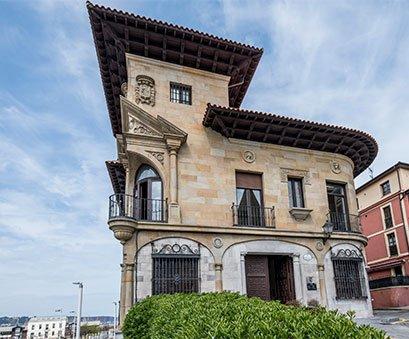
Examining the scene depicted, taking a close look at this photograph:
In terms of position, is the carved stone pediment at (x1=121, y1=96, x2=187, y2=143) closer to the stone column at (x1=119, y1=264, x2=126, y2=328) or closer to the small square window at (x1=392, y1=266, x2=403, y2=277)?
the stone column at (x1=119, y1=264, x2=126, y2=328)

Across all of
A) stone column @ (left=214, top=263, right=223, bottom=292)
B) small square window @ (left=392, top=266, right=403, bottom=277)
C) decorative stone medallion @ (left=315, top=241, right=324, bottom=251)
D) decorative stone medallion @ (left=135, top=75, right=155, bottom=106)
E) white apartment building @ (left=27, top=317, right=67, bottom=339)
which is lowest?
white apartment building @ (left=27, top=317, right=67, bottom=339)

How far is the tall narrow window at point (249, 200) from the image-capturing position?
1361 centimetres

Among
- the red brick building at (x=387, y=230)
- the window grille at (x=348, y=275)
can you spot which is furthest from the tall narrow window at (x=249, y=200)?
the red brick building at (x=387, y=230)

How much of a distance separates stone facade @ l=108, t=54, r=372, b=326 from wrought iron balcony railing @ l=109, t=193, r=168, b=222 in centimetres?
37

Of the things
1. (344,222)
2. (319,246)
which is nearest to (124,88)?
(319,246)

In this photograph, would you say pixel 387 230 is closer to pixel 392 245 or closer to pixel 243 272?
pixel 392 245

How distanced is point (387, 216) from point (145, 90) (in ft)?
78.2

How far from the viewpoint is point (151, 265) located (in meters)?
11.6

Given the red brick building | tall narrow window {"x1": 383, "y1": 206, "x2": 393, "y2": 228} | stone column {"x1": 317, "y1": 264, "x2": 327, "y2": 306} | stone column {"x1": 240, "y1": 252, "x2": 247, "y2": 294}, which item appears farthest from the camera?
tall narrow window {"x1": 383, "y1": 206, "x2": 393, "y2": 228}

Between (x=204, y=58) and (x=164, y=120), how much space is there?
3496mm

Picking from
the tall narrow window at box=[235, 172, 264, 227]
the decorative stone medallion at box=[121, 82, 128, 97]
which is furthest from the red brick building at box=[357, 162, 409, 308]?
the decorative stone medallion at box=[121, 82, 128, 97]

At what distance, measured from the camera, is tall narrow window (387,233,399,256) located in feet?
92.5

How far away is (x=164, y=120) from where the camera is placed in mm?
13102

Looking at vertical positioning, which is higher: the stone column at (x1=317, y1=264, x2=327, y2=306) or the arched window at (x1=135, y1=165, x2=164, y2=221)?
the arched window at (x1=135, y1=165, x2=164, y2=221)
